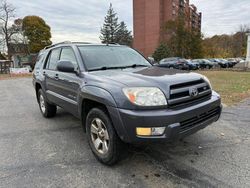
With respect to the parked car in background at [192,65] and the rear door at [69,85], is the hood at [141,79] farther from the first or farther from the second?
the parked car in background at [192,65]

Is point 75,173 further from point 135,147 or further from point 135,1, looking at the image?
point 135,1

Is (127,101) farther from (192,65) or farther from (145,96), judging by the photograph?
(192,65)

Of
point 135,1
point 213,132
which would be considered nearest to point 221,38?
point 135,1

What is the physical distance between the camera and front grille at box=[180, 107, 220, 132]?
290 centimetres

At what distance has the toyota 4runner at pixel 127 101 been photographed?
2762mm

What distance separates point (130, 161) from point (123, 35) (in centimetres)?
6828

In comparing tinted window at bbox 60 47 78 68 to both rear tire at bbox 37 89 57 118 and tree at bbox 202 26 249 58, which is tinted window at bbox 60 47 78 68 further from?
tree at bbox 202 26 249 58

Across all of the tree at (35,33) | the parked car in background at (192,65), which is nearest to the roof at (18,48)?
the tree at (35,33)

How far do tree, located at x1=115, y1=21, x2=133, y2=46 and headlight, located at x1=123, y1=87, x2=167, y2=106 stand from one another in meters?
65.6

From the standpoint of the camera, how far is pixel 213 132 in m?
4.48

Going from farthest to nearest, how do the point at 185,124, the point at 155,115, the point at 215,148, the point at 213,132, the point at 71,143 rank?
the point at 213,132 < the point at 71,143 < the point at 215,148 < the point at 185,124 < the point at 155,115

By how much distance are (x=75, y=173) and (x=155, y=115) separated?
1363mm

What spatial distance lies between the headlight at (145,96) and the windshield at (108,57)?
1.23 meters

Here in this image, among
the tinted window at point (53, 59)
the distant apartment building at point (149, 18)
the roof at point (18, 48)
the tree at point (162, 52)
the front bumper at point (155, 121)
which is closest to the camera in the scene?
the front bumper at point (155, 121)
